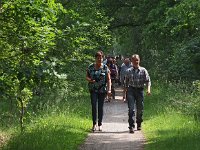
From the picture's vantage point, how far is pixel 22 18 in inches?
321

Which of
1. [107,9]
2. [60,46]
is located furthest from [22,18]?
[107,9]

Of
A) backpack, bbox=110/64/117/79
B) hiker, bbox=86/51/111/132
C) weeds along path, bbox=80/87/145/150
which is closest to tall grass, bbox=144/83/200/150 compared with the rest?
weeds along path, bbox=80/87/145/150

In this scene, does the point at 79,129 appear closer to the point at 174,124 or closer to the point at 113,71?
the point at 174,124

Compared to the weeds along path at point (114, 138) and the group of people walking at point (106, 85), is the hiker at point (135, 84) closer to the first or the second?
the group of people walking at point (106, 85)

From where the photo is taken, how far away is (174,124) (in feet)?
39.1

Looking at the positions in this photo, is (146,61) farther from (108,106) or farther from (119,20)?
(108,106)

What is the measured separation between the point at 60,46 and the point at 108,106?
364 inches

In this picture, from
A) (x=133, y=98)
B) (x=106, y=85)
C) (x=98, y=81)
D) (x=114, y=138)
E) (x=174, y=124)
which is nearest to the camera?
(x=114, y=138)

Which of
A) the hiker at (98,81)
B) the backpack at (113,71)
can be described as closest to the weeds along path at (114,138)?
the hiker at (98,81)

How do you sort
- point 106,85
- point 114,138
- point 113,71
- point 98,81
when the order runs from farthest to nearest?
point 113,71, point 106,85, point 98,81, point 114,138

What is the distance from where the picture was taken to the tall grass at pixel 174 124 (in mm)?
9148

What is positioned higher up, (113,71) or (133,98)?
(113,71)

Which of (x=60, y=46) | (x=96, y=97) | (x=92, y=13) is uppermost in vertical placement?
(x=92, y=13)

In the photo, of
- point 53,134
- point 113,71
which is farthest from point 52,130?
point 113,71
